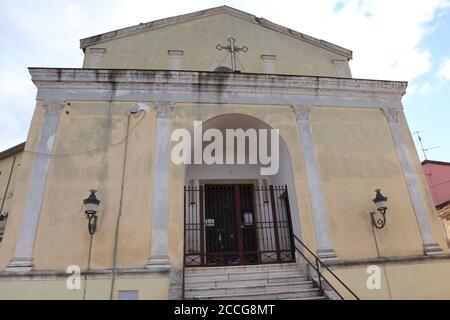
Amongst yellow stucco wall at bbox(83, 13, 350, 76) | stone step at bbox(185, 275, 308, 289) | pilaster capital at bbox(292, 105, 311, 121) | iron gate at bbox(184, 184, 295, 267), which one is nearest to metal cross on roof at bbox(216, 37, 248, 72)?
yellow stucco wall at bbox(83, 13, 350, 76)

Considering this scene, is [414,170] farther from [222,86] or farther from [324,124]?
[222,86]

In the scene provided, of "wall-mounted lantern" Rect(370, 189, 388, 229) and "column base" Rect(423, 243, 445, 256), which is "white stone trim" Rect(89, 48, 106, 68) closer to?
"wall-mounted lantern" Rect(370, 189, 388, 229)

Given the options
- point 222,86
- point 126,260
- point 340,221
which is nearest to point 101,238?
point 126,260

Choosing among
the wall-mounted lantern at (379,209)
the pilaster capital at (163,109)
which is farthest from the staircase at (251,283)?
the pilaster capital at (163,109)

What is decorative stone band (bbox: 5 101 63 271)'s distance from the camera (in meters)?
6.77

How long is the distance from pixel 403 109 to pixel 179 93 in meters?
7.15

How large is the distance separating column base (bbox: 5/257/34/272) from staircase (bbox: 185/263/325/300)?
3441 mm

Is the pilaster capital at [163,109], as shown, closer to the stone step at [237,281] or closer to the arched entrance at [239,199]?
the arched entrance at [239,199]

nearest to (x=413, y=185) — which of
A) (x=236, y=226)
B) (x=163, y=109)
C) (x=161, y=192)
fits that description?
(x=236, y=226)

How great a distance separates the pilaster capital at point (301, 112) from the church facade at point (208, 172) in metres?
0.04

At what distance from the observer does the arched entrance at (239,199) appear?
28.0 feet

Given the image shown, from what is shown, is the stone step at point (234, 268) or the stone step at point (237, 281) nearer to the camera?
the stone step at point (237, 281)

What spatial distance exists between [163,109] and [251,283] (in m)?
5.12

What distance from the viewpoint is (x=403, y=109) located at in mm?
9914
